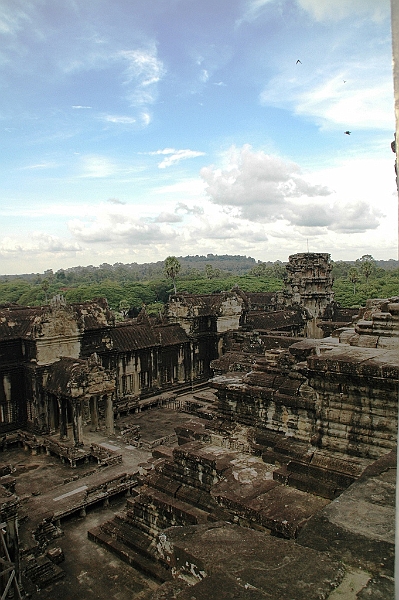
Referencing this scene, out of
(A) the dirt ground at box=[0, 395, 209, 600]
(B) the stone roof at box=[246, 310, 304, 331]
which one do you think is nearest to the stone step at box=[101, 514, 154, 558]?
(A) the dirt ground at box=[0, 395, 209, 600]

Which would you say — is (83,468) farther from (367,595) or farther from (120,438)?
(367,595)

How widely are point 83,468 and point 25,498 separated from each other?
10.9 feet

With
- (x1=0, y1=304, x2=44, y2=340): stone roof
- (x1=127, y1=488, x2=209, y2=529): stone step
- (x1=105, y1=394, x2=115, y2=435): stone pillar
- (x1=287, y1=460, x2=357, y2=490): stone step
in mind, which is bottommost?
(x1=105, y1=394, x2=115, y2=435): stone pillar

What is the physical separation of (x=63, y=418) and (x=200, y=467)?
12.2 m

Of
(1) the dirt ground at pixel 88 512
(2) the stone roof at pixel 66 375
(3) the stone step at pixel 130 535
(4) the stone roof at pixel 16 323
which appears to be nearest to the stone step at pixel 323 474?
(3) the stone step at pixel 130 535

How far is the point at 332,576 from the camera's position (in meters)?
3.15

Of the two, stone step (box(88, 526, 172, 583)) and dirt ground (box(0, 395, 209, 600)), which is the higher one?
stone step (box(88, 526, 172, 583))

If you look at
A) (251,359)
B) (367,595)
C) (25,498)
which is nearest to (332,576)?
(367,595)

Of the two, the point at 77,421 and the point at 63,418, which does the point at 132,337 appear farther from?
the point at 77,421

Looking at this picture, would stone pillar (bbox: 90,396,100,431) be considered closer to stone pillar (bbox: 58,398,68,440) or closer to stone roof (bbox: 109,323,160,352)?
stone pillar (bbox: 58,398,68,440)

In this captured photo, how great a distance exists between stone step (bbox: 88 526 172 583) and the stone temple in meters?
0.03

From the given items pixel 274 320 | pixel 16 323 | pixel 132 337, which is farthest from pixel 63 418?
pixel 274 320

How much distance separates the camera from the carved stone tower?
115 ft

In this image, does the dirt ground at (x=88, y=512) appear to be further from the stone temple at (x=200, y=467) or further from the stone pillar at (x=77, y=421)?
the stone pillar at (x=77, y=421)
